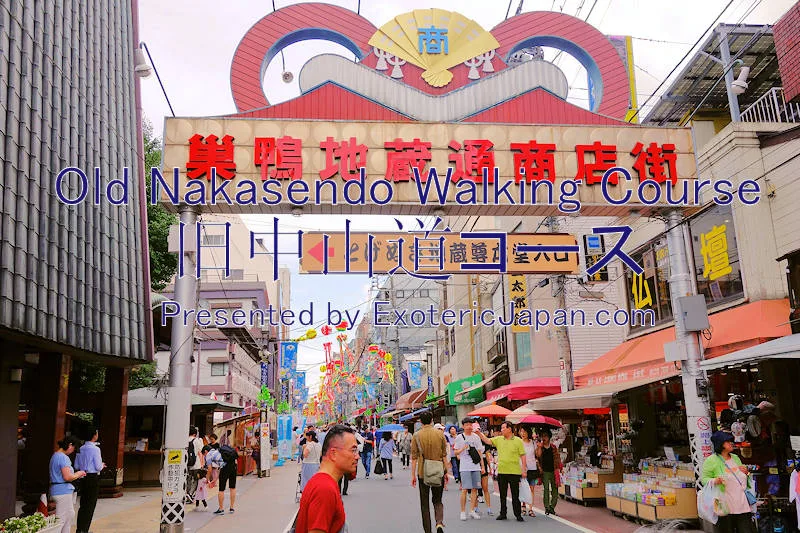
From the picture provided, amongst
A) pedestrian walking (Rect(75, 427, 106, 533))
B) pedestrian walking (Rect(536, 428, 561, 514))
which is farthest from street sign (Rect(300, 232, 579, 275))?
pedestrian walking (Rect(75, 427, 106, 533))

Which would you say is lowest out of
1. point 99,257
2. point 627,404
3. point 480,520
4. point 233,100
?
point 480,520

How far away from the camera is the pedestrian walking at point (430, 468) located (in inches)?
392

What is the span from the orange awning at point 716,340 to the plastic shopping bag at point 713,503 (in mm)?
5711

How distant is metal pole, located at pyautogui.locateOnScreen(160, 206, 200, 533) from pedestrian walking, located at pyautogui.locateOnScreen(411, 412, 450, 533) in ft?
12.9

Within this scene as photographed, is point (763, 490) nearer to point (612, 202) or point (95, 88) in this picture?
point (612, 202)

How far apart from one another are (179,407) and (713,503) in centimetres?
820

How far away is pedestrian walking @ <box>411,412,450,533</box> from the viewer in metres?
9.96

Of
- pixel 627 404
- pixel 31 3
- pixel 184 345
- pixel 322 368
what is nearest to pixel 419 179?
pixel 184 345

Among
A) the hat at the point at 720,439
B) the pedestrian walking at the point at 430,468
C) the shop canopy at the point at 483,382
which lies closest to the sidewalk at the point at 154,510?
the pedestrian walking at the point at 430,468

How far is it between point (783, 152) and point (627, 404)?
836cm

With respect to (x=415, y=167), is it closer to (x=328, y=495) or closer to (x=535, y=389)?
(x=328, y=495)

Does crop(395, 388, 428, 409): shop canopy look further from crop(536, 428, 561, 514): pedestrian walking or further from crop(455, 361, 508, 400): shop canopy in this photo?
crop(536, 428, 561, 514): pedestrian walking

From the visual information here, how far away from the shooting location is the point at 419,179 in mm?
13086

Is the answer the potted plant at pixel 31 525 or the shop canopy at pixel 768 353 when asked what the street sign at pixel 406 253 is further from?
the potted plant at pixel 31 525
